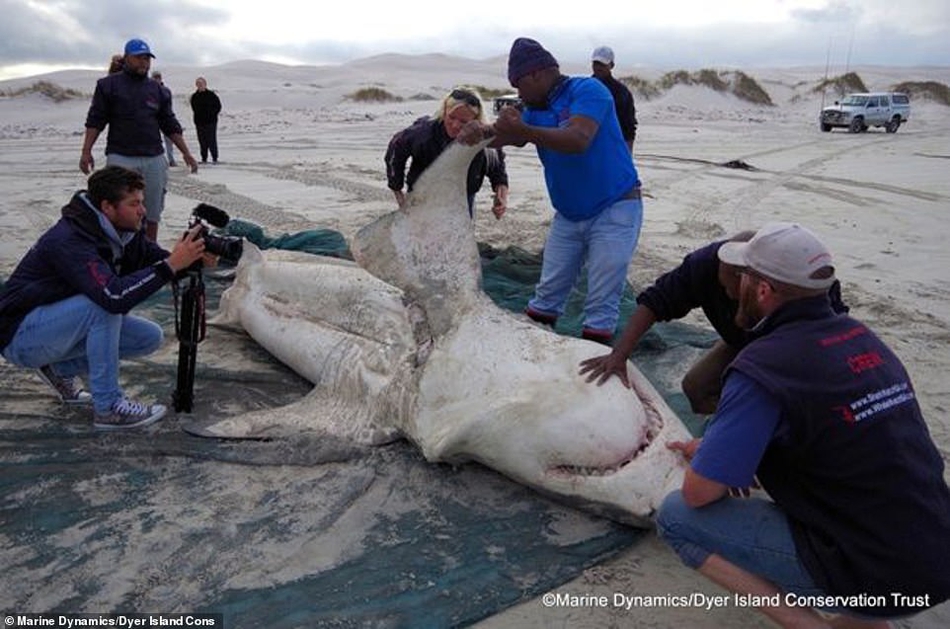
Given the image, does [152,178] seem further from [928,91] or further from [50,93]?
[928,91]

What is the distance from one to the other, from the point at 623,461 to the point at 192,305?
2.42 m

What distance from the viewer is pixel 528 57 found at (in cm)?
414

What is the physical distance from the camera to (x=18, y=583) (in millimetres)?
2809

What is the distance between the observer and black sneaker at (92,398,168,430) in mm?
3912

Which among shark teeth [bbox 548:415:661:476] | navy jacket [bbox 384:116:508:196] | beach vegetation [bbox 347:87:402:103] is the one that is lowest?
shark teeth [bbox 548:415:661:476]

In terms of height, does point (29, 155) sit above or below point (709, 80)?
below

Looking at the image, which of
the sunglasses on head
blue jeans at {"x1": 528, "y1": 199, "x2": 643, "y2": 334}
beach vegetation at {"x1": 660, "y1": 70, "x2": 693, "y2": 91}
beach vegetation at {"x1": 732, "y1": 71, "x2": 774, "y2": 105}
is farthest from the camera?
beach vegetation at {"x1": 732, "y1": 71, "x2": 774, "y2": 105}

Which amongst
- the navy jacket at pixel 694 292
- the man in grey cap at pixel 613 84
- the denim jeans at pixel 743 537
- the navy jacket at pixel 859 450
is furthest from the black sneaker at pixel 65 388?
the man in grey cap at pixel 613 84

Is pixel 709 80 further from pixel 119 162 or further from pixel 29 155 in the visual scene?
pixel 119 162

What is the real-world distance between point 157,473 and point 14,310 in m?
1.16

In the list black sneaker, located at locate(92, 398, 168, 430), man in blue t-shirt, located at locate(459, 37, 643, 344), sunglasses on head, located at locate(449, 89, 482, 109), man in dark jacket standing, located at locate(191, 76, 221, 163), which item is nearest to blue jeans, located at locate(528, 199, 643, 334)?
man in blue t-shirt, located at locate(459, 37, 643, 344)

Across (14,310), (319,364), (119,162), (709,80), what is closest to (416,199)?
(319,364)

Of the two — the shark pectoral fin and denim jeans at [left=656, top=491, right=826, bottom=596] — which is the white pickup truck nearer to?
the shark pectoral fin

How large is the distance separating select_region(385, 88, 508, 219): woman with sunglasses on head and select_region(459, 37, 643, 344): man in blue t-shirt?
588 millimetres
